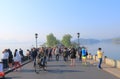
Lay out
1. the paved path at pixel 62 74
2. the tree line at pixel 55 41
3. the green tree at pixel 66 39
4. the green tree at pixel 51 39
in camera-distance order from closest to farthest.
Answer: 1. the paved path at pixel 62 74
2. the tree line at pixel 55 41
3. the green tree at pixel 66 39
4. the green tree at pixel 51 39

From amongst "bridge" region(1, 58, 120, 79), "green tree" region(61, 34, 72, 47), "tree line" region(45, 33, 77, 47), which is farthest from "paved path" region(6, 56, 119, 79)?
"green tree" region(61, 34, 72, 47)

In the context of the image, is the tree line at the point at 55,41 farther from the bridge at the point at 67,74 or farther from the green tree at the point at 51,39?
the bridge at the point at 67,74

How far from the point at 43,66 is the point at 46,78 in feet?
19.0

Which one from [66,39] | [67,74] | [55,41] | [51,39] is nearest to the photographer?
[67,74]

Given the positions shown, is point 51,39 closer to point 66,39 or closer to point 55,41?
point 55,41

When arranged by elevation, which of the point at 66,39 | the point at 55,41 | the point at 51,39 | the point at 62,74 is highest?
the point at 51,39

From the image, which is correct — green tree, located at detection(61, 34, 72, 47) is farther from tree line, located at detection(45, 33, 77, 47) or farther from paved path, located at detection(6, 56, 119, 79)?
paved path, located at detection(6, 56, 119, 79)

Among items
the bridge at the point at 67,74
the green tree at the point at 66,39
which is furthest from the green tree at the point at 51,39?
the bridge at the point at 67,74

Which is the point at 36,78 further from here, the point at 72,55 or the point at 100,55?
the point at 72,55

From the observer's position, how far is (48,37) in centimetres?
15750

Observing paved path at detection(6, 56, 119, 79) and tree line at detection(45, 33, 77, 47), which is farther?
tree line at detection(45, 33, 77, 47)

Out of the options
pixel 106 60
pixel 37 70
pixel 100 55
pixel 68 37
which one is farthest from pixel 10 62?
pixel 68 37

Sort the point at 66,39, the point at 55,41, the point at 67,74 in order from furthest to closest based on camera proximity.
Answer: the point at 55,41 < the point at 66,39 < the point at 67,74

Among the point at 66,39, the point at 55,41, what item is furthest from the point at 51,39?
the point at 66,39
